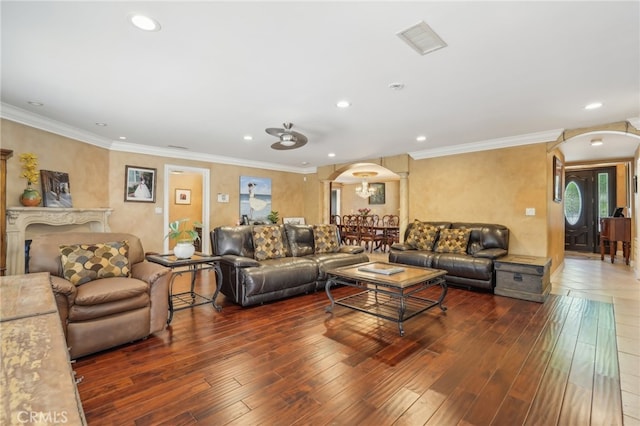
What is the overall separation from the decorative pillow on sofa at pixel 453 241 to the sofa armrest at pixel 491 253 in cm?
30

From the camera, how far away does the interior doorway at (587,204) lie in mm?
8039

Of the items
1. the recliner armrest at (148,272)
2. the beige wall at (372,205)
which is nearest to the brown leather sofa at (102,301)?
the recliner armrest at (148,272)

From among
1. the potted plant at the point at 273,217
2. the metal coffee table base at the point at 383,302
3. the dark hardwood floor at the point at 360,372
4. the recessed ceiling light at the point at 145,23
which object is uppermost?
the recessed ceiling light at the point at 145,23

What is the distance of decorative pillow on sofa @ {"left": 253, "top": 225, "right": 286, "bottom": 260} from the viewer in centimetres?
438

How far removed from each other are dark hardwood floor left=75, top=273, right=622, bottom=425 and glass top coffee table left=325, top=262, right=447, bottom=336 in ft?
0.58

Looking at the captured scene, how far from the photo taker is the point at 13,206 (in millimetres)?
3889

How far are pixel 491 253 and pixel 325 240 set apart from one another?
8.26ft

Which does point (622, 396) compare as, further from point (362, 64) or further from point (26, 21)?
point (26, 21)

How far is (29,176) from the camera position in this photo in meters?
3.95

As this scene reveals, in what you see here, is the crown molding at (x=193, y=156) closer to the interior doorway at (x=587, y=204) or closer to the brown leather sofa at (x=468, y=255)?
the brown leather sofa at (x=468, y=255)

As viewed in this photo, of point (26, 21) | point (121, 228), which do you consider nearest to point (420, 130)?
point (26, 21)

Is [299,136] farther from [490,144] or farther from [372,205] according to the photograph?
[372,205]

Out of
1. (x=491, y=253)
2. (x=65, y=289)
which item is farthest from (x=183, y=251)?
(x=491, y=253)

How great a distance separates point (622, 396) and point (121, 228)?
21.4 feet
